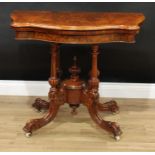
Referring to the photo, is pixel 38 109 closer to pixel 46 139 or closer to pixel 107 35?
pixel 46 139

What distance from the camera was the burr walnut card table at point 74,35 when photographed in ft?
6.70

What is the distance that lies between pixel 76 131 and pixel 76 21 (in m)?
0.78

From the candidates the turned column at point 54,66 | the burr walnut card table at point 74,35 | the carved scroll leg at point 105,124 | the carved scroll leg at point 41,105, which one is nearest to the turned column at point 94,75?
the burr walnut card table at point 74,35

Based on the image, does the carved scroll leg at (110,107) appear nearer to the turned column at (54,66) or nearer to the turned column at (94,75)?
the turned column at (94,75)

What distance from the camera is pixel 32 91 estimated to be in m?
2.99

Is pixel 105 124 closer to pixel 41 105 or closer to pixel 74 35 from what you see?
pixel 41 105

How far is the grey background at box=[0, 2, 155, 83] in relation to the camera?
2.76 meters

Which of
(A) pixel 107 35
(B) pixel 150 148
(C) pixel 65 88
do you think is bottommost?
(B) pixel 150 148

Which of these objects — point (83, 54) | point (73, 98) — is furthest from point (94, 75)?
point (83, 54)

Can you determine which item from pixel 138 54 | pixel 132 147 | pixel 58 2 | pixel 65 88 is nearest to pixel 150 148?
pixel 132 147

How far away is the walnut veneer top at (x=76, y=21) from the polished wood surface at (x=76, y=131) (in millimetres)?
769

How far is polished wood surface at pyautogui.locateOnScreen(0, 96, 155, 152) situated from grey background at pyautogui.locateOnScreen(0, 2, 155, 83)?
237 mm

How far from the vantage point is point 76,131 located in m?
2.46

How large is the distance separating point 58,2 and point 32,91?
778 mm
